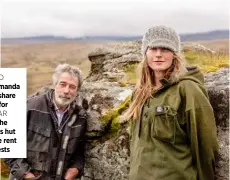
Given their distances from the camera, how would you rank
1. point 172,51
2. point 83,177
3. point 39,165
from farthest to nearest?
1. point 83,177
2. point 39,165
3. point 172,51

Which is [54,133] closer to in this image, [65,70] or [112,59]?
[65,70]

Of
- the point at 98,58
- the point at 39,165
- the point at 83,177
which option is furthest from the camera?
the point at 98,58

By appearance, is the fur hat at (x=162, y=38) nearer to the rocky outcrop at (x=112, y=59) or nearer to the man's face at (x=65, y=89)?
the man's face at (x=65, y=89)

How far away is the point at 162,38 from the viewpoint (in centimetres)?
500

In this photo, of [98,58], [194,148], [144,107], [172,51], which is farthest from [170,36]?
[98,58]

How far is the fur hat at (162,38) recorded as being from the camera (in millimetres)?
4969

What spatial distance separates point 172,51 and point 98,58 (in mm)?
4199

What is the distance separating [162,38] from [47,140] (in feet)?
9.10

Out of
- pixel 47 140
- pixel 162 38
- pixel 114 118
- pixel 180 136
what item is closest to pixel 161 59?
pixel 162 38

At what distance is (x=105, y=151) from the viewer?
682cm

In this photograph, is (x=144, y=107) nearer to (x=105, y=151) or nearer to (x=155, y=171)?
(x=155, y=171)

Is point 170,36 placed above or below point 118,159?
above

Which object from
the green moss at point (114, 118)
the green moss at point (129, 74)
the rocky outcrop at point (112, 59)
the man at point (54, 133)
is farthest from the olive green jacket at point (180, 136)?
the rocky outcrop at point (112, 59)

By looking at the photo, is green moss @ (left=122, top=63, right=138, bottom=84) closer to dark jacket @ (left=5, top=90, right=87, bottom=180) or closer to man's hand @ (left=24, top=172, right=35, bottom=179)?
dark jacket @ (left=5, top=90, right=87, bottom=180)
